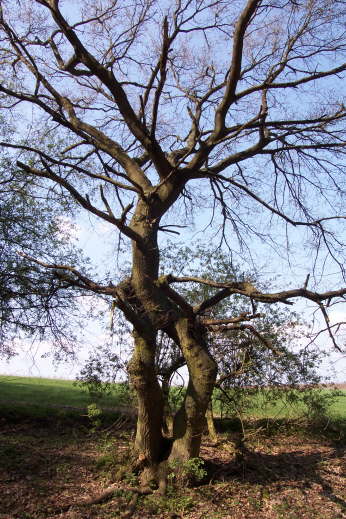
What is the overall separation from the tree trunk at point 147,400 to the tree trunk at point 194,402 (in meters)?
0.31

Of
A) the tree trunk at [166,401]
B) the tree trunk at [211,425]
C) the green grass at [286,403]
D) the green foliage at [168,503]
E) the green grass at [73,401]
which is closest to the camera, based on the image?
the green foliage at [168,503]

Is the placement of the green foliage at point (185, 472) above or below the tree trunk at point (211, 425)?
below

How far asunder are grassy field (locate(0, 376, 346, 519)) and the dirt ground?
0.01 metres

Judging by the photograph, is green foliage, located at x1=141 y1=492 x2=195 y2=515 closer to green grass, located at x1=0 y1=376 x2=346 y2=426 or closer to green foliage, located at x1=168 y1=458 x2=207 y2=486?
green foliage, located at x1=168 y1=458 x2=207 y2=486

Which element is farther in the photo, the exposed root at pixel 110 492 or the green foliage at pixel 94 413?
the green foliage at pixel 94 413

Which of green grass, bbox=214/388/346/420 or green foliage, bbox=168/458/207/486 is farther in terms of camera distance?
green grass, bbox=214/388/346/420

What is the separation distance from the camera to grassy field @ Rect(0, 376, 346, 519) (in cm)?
582

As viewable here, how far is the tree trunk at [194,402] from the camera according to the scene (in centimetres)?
638

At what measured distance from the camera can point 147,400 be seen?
6.62 metres

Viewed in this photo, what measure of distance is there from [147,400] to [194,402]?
0.69 m

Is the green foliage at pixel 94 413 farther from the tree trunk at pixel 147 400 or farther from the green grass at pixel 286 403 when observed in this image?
the green grass at pixel 286 403

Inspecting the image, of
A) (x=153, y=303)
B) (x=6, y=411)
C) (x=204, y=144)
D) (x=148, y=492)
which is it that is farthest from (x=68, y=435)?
(x=204, y=144)

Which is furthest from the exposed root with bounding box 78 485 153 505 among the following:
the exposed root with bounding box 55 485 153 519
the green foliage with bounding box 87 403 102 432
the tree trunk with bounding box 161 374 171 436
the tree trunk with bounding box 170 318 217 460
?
the tree trunk with bounding box 161 374 171 436

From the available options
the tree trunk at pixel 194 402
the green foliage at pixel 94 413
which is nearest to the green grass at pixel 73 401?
the green foliage at pixel 94 413
